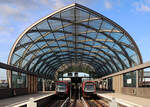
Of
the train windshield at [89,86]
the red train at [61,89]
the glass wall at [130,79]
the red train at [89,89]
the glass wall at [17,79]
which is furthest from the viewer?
the train windshield at [89,86]

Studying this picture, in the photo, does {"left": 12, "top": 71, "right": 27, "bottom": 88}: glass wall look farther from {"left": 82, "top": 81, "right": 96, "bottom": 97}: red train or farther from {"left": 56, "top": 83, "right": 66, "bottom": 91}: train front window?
{"left": 82, "top": 81, "right": 96, "bottom": 97}: red train

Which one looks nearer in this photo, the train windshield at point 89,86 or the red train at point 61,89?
the red train at point 61,89

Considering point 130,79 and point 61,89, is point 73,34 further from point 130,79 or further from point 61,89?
point 130,79

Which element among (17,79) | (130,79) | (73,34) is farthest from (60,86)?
(130,79)

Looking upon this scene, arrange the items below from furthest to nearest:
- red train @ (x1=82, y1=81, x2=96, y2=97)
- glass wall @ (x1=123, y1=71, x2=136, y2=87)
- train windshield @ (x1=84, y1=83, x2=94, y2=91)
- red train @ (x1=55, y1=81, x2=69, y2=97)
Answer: train windshield @ (x1=84, y1=83, x2=94, y2=91) < red train @ (x1=82, y1=81, x2=96, y2=97) < red train @ (x1=55, y1=81, x2=69, y2=97) < glass wall @ (x1=123, y1=71, x2=136, y2=87)

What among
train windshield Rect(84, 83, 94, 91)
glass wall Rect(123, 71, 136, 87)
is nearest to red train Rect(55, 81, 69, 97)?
train windshield Rect(84, 83, 94, 91)

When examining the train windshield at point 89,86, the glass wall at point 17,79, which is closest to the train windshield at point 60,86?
the train windshield at point 89,86

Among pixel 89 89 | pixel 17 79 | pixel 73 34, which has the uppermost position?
pixel 73 34

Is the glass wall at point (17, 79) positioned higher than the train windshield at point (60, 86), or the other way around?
the glass wall at point (17, 79)

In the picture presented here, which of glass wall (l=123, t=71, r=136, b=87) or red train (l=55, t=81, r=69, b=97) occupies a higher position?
glass wall (l=123, t=71, r=136, b=87)

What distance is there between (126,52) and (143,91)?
35.3 feet

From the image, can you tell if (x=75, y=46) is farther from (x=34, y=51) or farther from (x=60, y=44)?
(x=34, y=51)

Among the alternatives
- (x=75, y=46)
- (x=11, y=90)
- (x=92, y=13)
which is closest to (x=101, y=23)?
(x=92, y=13)

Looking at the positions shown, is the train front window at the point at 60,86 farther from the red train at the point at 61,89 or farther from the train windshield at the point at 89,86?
the train windshield at the point at 89,86
